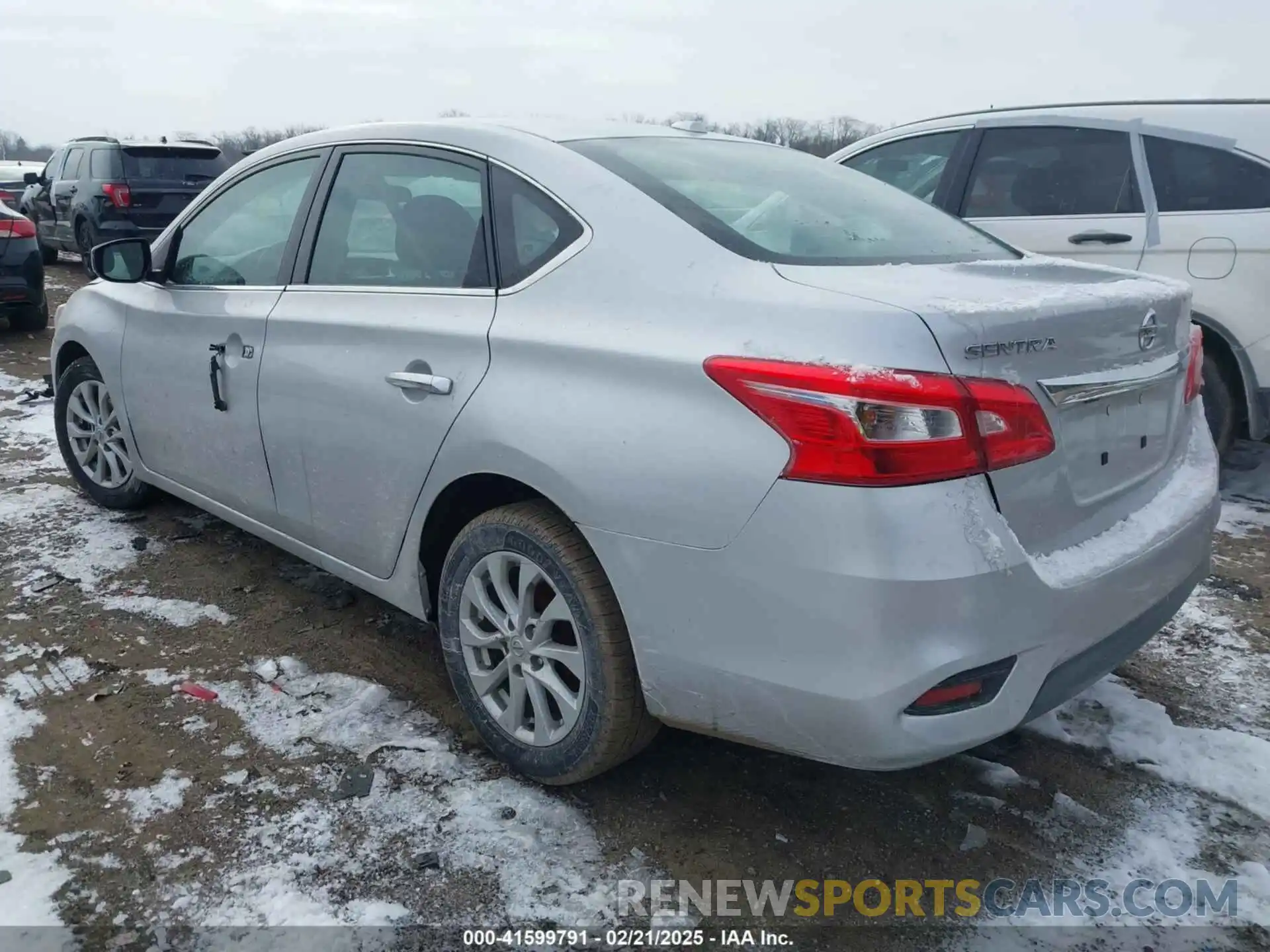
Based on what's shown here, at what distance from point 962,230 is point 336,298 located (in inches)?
73.2

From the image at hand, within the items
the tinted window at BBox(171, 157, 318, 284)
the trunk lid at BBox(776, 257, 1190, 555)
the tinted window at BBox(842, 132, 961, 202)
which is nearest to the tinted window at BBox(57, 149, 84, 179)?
the tinted window at BBox(171, 157, 318, 284)

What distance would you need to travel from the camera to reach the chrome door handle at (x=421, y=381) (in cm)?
245

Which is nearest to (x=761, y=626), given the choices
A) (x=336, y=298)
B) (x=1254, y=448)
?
(x=336, y=298)

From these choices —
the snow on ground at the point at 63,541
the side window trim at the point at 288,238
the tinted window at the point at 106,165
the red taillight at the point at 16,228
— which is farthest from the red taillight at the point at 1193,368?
the tinted window at the point at 106,165

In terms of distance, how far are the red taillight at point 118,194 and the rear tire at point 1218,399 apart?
12.2m

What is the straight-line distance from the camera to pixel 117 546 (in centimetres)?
409

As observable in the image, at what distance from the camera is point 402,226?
283cm

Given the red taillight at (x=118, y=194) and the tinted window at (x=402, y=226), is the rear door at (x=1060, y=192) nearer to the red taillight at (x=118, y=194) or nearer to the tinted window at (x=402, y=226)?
the tinted window at (x=402, y=226)

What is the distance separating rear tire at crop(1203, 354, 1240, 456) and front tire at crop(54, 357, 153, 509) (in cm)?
483

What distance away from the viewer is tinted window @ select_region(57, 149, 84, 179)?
13.0 metres

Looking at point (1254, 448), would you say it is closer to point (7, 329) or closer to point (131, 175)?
point (7, 329)

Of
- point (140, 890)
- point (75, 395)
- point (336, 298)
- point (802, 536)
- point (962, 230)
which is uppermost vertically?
point (962, 230)

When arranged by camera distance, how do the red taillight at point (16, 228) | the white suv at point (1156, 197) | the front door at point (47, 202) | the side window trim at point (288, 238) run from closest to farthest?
the side window trim at point (288, 238), the white suv at point (1156, 197), the red taillight at point (16, 228), the front door at point (47, 202)

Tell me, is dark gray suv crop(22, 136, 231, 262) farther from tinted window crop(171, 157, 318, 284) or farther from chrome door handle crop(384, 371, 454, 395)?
chrome door handle crop(384, 371, 454, 395)
